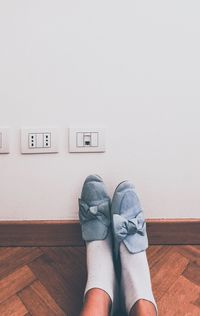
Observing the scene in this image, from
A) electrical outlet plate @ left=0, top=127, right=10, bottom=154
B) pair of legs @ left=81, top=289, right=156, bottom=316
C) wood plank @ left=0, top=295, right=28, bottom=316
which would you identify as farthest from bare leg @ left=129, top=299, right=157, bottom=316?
electrical outlet plate @ left=0, top=127, right=10, bottom=154

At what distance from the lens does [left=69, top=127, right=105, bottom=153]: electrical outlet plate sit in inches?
27.6

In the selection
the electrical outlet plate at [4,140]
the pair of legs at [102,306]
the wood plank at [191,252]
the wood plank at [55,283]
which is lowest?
the wood plank at [55,283]

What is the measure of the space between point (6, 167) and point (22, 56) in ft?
0.99

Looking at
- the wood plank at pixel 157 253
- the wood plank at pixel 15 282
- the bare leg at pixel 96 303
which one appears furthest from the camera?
the wood plank at pixel 157 253

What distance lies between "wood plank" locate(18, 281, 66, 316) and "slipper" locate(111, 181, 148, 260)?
0.19m

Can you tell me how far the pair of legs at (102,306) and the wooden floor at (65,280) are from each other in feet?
0.23

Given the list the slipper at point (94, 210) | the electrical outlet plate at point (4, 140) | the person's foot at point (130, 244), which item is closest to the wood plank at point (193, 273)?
the person's foot at point (130, 244)

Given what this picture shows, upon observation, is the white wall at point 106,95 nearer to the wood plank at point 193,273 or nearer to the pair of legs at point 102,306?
the wood plank at point 193,273

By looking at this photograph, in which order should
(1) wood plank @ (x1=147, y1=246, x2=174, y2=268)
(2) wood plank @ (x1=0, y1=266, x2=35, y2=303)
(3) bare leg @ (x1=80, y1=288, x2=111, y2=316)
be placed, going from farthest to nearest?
(1) wood plank @ (x1=147, y1=246, x2=174, y2=268)
(2) wood plank @ (x1=0, y1=266, x2=35, y2=303)
(3) bare leg @ (x1=80, y1=288, x2=111, y2=316)

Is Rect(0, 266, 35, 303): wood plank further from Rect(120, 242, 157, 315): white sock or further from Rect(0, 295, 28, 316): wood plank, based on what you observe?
Rect(120, 242, 157, 315): white sock

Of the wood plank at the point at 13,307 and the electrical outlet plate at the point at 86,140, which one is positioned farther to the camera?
the electrical outlet plate at the point at 86,140

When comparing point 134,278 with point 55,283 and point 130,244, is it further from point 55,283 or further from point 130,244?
point 55,283

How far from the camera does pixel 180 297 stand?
59cm

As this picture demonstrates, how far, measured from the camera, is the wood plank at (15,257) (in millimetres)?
683
